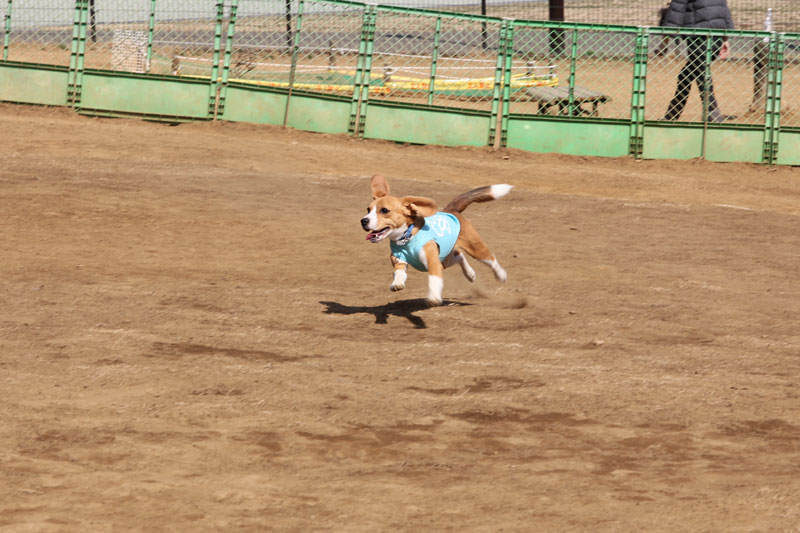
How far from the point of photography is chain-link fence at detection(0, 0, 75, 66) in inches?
711

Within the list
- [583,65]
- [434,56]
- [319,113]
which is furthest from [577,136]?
[319,113]

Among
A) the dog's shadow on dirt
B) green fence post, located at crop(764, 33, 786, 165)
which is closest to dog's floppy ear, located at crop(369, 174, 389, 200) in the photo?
the dog's shadow on dirt

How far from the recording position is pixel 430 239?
330 inches

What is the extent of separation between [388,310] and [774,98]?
35.6ft

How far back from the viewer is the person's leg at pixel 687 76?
57.4 ft

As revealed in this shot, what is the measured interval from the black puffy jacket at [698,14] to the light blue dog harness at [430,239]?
11581mm

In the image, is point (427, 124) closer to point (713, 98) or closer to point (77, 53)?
point (713, 98)

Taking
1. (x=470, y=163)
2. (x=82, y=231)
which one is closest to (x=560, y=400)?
(x=82, y=231)

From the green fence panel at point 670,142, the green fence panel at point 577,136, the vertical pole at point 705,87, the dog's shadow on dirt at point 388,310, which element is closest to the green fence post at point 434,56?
the green fence panel at point 577,136

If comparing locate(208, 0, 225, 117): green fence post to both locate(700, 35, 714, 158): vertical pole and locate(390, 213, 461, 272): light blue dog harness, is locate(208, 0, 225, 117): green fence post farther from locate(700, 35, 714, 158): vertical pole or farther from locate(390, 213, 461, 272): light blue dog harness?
locate(390, 213, 461, 272): light blue dog harness

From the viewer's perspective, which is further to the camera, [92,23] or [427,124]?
[92,23]

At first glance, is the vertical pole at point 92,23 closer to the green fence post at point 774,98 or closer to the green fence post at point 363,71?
the green fence post at point 363,71

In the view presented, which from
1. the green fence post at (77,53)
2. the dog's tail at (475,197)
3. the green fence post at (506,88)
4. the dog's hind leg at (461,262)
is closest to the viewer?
the dog's hind leg at (461,262)

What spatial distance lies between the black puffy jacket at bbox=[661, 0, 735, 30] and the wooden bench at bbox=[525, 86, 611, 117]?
213 centimetres
